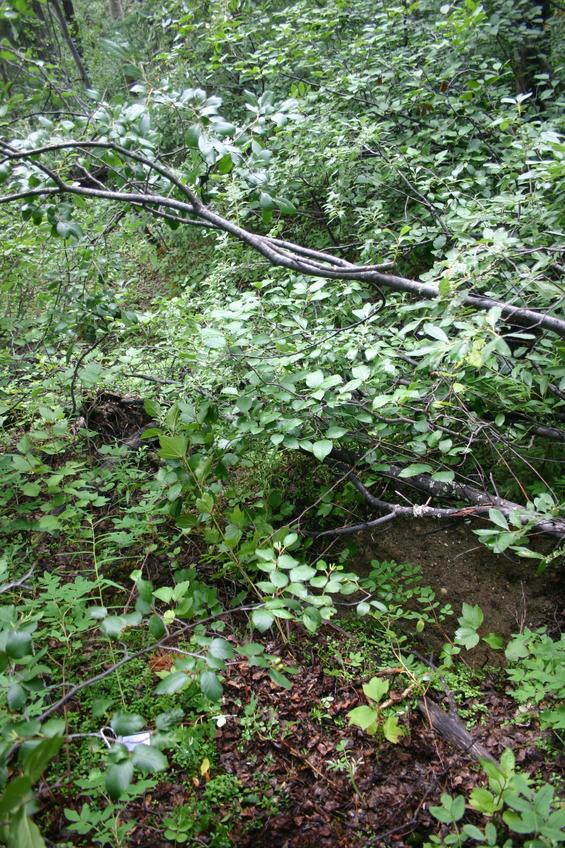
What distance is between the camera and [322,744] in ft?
7.36

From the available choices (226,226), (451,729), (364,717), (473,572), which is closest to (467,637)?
(451,729)

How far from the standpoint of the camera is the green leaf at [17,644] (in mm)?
1470

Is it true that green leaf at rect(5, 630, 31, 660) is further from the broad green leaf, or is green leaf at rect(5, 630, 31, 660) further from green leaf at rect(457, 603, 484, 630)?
green leaf at rect(457, 603, 484, 630)

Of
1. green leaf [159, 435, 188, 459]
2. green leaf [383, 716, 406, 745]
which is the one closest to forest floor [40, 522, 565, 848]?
green leaf [383, 716, 406, 745]

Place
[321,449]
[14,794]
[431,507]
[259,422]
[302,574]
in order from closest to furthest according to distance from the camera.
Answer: [14,794], [302,574], [321,449], [259,422], [431,507]

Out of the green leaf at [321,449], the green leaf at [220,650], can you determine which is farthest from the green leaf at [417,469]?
the green leaf at [220,650]

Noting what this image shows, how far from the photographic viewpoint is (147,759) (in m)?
1.36

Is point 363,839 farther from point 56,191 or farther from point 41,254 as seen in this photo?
point 41,254

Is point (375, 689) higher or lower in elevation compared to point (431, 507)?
lower

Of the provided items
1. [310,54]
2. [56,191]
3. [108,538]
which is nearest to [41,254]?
[56,191]

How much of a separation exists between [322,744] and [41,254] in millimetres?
4121

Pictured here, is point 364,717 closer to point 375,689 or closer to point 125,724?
point 375,689

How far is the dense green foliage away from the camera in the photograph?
1.93 meters

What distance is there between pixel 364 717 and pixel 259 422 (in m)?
1.31
